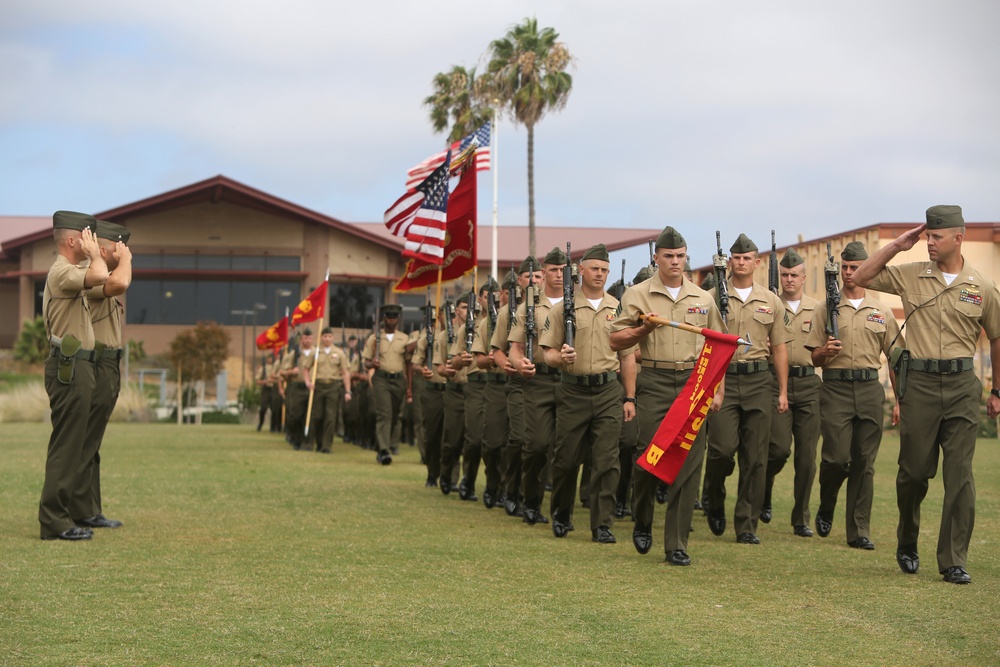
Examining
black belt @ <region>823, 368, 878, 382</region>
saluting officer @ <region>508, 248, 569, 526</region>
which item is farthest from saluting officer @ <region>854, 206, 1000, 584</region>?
saluting officer @ <region>508, 248, 569, 526</region>

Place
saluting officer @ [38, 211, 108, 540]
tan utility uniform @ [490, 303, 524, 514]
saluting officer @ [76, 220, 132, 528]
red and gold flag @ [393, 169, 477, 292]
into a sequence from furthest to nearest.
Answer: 1. red and gold flag @ [393, 169, 477, 292]
2. tan utility uniform @ [490, 303, 524, 514]
3. saluting officer @ [76, 220, 132, 528]
4. saluting officer @ [38, 211, 108, 540]

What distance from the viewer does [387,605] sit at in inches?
→ 290

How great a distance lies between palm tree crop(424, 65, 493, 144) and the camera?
46.0 m

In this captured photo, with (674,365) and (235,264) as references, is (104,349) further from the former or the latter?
(235,264)

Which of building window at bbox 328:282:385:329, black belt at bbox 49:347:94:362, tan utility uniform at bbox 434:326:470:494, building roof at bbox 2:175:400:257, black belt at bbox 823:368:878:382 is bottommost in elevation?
tan utility uniform at bbox 434:326:470:494

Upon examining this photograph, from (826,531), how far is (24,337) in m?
55.3

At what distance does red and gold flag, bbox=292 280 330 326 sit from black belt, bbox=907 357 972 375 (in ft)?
58.5

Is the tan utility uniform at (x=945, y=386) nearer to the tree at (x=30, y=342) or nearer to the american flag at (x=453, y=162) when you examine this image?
the american flag at (x=453, y=162)

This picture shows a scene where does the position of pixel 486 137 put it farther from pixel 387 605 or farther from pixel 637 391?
pixel 387 605

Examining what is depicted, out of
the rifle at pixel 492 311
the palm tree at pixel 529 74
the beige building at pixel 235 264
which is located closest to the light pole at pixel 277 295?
the beige building at pixel 235 264

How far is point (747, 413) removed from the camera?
36.4 feet

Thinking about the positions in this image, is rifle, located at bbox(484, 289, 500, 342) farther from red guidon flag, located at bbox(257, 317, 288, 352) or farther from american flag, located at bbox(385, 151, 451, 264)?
red guidon flag, located at bbox(257, 317, 288, 352)

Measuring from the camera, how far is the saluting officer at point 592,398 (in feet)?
35.3

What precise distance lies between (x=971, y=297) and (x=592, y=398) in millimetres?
3267
